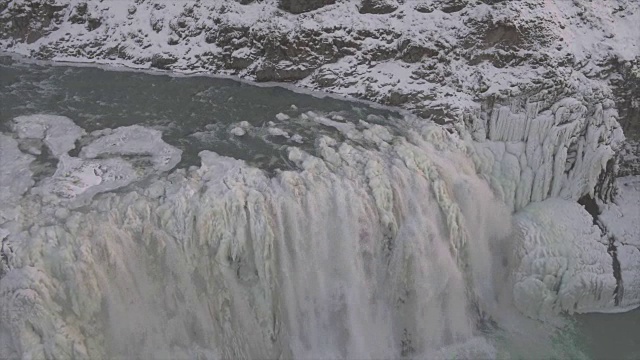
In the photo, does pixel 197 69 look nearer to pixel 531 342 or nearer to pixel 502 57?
pixel 502 57

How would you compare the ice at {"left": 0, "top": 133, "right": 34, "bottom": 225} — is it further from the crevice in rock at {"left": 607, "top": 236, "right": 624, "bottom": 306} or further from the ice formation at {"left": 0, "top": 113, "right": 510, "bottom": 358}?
the crevice in rock at {"left": 607, "top": 236, "right": 624, "bottom": 306}

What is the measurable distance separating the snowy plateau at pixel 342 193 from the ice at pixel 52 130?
37 mm

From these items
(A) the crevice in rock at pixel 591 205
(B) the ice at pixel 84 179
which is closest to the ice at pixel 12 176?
(B) the ice at pixel 84 179

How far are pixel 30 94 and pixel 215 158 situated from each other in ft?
9.24

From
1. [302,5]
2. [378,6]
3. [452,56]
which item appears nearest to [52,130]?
[302,5]

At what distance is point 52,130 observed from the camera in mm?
5621

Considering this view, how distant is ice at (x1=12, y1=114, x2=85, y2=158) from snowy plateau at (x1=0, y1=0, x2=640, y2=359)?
0.12 ft

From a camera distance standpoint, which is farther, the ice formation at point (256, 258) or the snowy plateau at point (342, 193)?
the snowy plateau at point (342, 193)

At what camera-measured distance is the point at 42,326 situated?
3.90 meters

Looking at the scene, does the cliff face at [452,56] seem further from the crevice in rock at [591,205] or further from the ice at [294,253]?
the ice at [294,253]

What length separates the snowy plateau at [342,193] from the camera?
432cm

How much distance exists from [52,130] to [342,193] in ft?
9.85

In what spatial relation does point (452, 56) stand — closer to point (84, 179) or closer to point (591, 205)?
point (591, 205)

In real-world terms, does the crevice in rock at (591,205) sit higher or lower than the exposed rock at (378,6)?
lower
